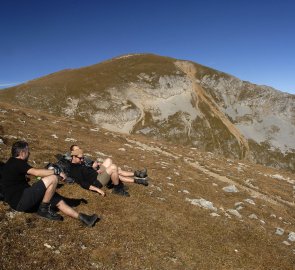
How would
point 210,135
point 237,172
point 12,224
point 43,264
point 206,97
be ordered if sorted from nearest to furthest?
point 43,264 < point 12,224 < point 237,172 < point 210,135 < point 206,97

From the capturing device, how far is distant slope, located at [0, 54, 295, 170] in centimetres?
16538

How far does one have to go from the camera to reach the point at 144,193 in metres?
20.0

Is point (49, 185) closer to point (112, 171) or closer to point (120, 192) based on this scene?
point (112, 171)

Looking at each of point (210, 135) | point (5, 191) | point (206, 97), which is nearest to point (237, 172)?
point (5, 191)

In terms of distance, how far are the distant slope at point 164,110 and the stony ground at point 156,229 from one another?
443ft

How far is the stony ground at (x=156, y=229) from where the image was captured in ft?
39.3

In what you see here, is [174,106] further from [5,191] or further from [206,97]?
[5,191]

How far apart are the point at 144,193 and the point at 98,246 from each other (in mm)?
7477

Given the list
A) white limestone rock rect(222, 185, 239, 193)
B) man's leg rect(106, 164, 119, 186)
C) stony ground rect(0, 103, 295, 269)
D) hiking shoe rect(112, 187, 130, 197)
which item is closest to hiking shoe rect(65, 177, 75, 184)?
stony ground rect(0, 103, 295, 269)

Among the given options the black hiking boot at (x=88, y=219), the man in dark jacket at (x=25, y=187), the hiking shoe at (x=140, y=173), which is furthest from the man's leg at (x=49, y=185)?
the hiking shoe at (x=140, y=173)

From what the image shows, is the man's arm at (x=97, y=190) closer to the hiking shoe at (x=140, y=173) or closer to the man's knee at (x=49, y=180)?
the hiking shoe at (x=140, y=173)

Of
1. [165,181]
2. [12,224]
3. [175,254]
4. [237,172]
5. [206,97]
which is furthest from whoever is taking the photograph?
[206,97]

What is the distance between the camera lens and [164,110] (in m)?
178

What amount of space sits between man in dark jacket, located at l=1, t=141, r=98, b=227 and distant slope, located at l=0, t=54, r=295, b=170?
146 metres
